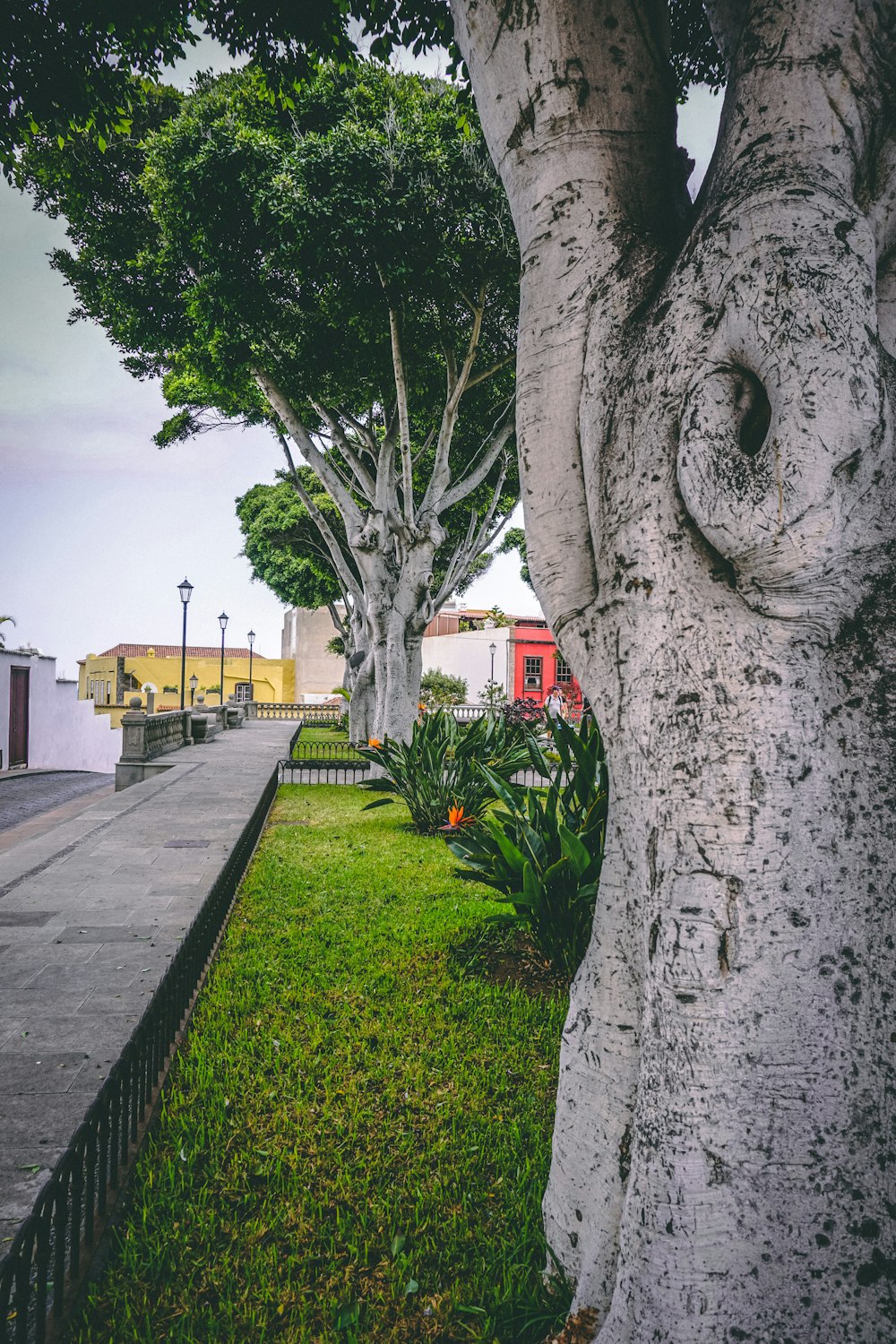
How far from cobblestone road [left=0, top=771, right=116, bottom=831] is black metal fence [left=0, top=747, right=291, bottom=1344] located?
9.03 m

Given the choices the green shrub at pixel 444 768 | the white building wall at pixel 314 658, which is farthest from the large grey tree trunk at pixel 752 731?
the white building wall at pixel 314 658

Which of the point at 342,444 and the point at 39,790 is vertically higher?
the point at 342,444

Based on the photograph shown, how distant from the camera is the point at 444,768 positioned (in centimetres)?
883

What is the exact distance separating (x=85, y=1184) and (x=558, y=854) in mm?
2830

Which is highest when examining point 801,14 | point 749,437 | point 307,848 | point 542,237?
point 801,14

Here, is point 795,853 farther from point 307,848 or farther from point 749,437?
→ point 307,848

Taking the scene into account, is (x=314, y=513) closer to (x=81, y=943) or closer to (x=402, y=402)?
(x=402, y=402)

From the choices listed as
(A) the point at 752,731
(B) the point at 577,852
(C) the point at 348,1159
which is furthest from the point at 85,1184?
(B) the point at 577,852

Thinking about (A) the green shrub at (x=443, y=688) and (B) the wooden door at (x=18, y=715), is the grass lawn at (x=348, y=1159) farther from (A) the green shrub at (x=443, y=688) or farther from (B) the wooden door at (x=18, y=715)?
(A) the green shrub at (x=443, y=688)

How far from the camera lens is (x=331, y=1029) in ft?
11.6

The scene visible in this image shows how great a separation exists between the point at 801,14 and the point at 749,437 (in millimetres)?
1175

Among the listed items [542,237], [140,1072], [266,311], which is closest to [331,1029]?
[140,1072]

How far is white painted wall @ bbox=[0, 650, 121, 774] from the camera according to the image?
67.8 ft

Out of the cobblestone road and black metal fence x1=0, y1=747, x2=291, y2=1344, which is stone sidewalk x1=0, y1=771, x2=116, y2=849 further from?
black metal fence x1=0, y1=747, x2=291, y2=1344
